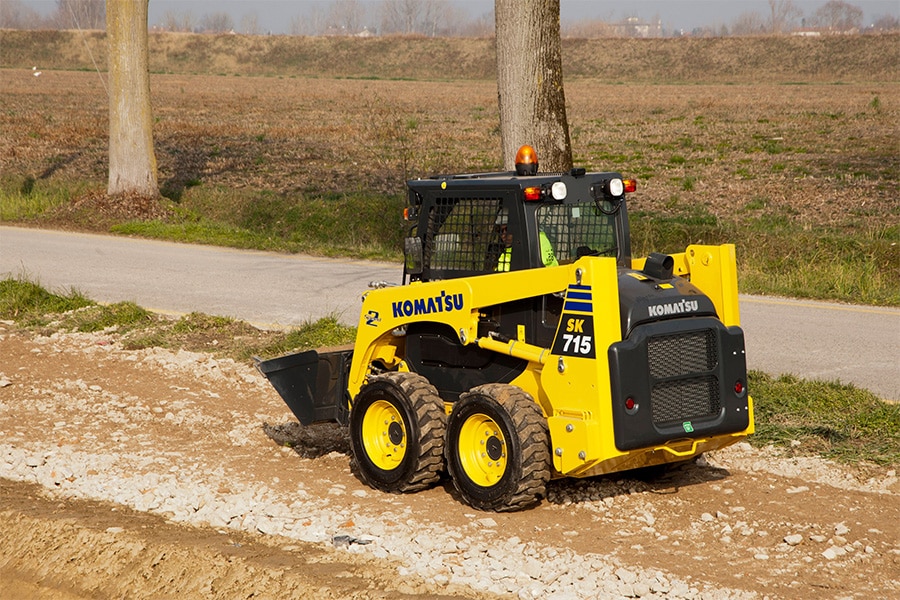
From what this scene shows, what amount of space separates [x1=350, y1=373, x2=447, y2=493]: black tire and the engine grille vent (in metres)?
1.39

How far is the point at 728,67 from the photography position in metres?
92.4

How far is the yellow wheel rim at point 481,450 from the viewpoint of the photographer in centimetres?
663

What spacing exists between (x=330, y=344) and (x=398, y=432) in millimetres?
3682

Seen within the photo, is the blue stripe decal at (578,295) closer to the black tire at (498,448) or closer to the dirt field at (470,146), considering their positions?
the black tire at (498,448)

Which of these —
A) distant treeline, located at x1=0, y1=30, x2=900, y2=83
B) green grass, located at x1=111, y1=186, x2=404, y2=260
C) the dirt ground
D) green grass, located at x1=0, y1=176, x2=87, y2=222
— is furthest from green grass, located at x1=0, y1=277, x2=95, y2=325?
distant treeline, located at x1=0, y1=30, x2=900, y2=83

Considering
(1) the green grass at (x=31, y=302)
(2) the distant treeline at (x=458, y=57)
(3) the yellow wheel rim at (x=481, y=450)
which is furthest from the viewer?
(2) the distant treeline at (x=458, y=57)

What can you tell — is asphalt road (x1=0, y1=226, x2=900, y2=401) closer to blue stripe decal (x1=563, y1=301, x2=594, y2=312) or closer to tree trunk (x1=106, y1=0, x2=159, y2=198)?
tree trunk (x1=106, y1=0, x2=159, y2=198)

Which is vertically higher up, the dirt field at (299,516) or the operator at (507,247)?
the operator at (507,247)

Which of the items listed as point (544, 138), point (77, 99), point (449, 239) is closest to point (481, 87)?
point (77, 99)

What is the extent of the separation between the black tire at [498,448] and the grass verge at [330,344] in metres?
2.39

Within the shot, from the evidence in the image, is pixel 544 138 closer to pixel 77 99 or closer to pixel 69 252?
pixel 69 252

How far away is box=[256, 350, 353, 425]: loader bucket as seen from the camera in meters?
7.72

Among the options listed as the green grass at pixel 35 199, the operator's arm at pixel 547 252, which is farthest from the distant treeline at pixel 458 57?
the operator's arm at pixel 547 252

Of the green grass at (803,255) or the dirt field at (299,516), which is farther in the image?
the green grass at (803,255)
